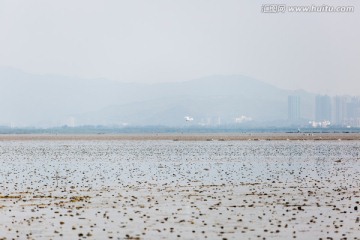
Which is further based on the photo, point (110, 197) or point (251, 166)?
point (251, 166)

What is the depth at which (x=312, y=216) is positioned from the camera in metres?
27.3

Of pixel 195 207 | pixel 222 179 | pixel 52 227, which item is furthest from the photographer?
pixel 222 179

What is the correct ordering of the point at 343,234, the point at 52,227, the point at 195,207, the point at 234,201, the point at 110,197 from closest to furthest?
the point at 343,234, the point at 52,227, the point at 195,207, the point at 234,201, the point at 110,197

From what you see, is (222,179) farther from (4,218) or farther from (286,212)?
(4,218)

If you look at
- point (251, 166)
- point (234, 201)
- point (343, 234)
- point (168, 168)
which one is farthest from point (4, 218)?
point (251, 166)

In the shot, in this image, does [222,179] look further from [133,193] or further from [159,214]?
[159,214]

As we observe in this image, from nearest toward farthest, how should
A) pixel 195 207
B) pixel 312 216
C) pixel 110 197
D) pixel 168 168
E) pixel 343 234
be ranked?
1. pixel 343 234
2. pixel 312 216
3. pixel 195 207
4. pixel 110 197
5. pixel 168 168

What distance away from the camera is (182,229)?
79.9 ft

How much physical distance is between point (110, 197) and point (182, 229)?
11217 millimetres

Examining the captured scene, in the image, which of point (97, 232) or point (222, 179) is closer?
point (97, 232)

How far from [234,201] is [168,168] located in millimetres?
25026

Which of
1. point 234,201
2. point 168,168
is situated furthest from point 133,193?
point 168,168

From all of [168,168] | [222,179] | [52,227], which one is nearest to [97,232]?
[52,227]

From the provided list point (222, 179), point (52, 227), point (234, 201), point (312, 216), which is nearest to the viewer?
point (52, 227)
